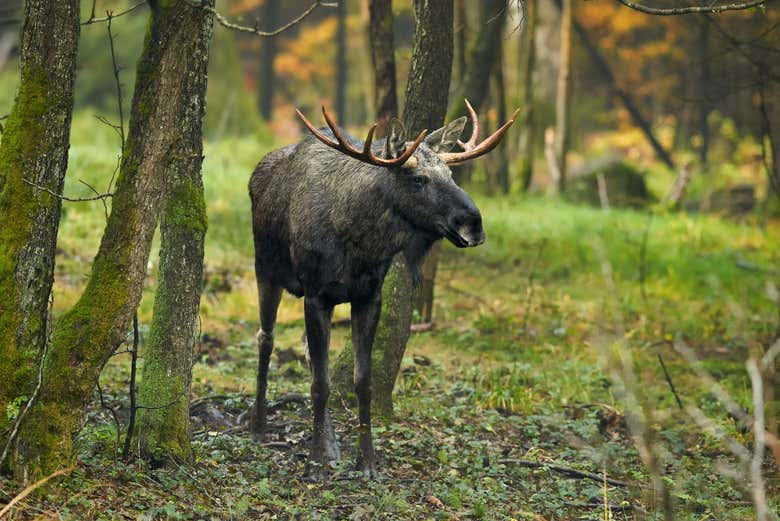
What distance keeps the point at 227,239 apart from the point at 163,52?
27.2ft

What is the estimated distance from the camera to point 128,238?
19.2 feet

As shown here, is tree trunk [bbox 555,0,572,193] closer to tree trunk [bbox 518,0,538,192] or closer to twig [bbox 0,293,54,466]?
tree trunk [bbox 518,0,538,192]

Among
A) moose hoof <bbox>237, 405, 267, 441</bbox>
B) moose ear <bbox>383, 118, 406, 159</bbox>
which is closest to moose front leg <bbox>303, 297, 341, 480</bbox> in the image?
moose hoof <bbox>237, 405, 267, 441</bbox>

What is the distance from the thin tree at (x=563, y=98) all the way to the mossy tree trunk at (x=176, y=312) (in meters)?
15.0

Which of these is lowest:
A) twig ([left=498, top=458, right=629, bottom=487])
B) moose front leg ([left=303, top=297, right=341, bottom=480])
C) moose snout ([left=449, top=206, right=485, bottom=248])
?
twig ([left=498, top=458, right=629, bottom=487])

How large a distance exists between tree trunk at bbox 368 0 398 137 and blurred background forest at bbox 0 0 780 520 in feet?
1.20

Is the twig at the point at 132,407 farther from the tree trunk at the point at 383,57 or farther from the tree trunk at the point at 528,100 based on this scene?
the tree trunk at the point at 528,100

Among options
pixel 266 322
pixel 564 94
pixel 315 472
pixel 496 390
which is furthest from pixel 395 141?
pixel 564 94

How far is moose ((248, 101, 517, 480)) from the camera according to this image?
679 cm

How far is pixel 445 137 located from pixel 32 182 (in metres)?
2.96

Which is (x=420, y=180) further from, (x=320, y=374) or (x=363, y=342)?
(x=320, y=374)

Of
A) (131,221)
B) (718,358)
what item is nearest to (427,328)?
(718,358)

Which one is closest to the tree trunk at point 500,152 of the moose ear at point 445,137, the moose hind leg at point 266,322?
the moose hind leg at point 266,322

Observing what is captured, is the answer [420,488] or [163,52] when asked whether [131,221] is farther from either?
[420,488]
